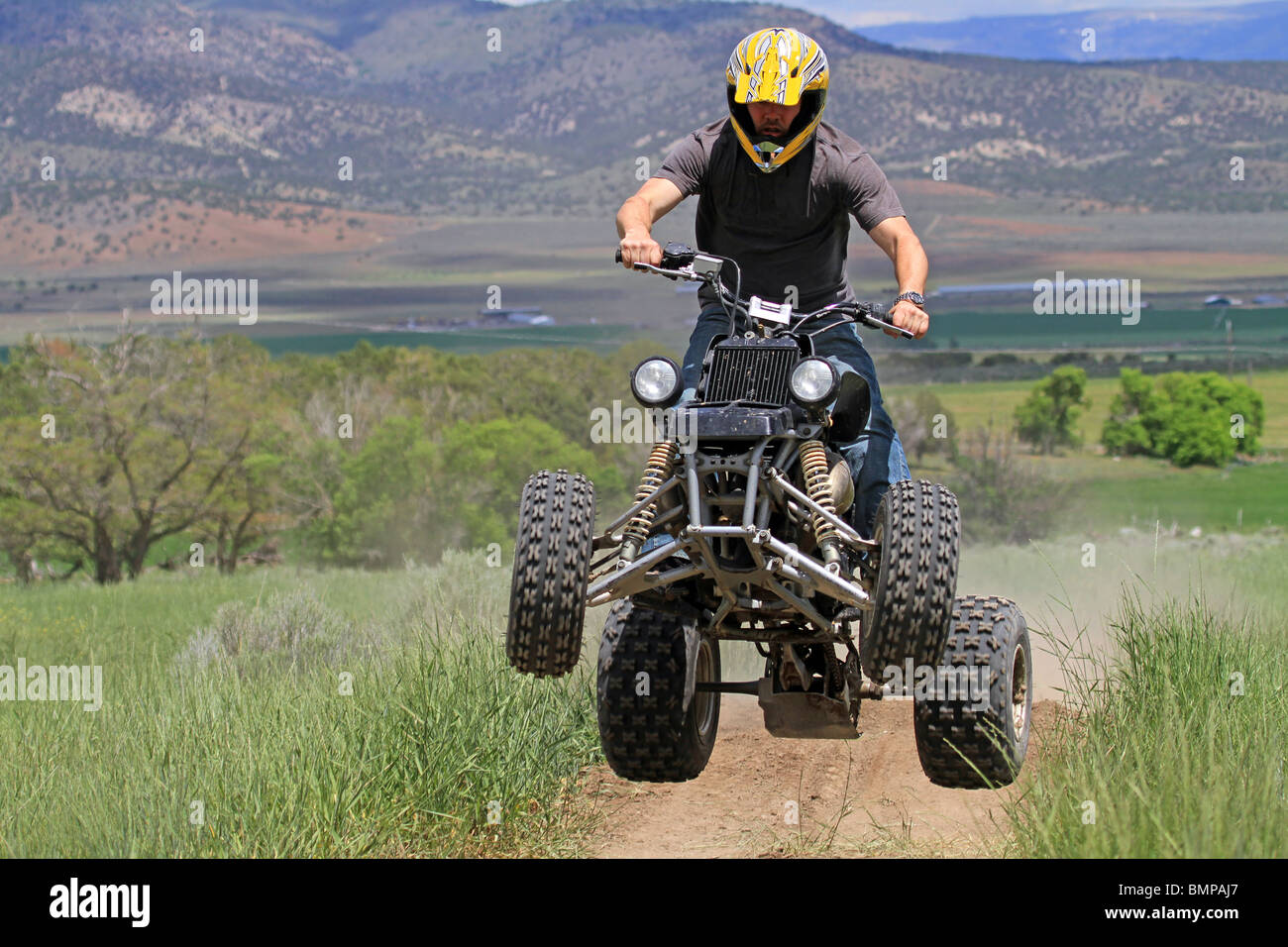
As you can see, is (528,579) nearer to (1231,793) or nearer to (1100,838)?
(1100,838)

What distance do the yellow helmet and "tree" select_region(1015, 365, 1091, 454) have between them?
47.4m

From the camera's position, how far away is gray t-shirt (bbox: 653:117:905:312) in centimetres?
779

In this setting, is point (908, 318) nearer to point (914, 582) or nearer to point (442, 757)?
point (914, 582)

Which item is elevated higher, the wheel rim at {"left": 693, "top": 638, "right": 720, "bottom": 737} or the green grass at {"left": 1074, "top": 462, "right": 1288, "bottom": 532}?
the green grass at {"left": 1074, "top": 462, "right": 1288, "bottom": 532}

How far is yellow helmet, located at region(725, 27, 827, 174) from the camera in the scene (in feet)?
24.0

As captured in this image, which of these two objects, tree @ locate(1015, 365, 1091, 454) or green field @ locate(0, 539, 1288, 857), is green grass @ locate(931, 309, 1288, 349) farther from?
green field @ locate(0, 539, 1288, 857)

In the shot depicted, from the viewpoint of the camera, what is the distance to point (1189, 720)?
291 inches

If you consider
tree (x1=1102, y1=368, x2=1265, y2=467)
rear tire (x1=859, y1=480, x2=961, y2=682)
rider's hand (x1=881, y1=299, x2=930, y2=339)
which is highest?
tree (x1=1102, y1=368, x2=1265, y2=467)

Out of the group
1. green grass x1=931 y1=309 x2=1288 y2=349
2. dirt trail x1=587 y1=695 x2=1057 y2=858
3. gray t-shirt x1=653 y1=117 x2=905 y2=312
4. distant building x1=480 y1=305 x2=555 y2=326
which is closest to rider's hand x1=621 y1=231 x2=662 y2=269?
gray t-shirt x1=653 y1=117 x2=905 y2=312

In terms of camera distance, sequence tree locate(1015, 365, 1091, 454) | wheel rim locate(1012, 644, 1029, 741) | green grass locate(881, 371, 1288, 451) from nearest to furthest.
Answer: wheel rim locate(1012, 644, 1029, 741)
tree locate(1015, 365, 1091, 454)
green grass locate(881, 371, 1288, 451)

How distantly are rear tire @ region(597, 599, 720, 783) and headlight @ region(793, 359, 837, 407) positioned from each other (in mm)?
1440

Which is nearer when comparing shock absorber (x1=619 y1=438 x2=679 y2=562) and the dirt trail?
shock absorber (x1=619 y1=438 x2=679 y2=562)

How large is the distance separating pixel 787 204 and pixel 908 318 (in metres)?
0.94

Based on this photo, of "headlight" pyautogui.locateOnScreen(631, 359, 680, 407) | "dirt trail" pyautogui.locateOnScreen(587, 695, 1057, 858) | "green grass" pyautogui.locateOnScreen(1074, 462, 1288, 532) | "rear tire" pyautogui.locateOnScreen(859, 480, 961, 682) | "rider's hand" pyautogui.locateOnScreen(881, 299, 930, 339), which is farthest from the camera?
"green grass" pyautogui.locateOnScreen(1074, 462, 1288, 532)
